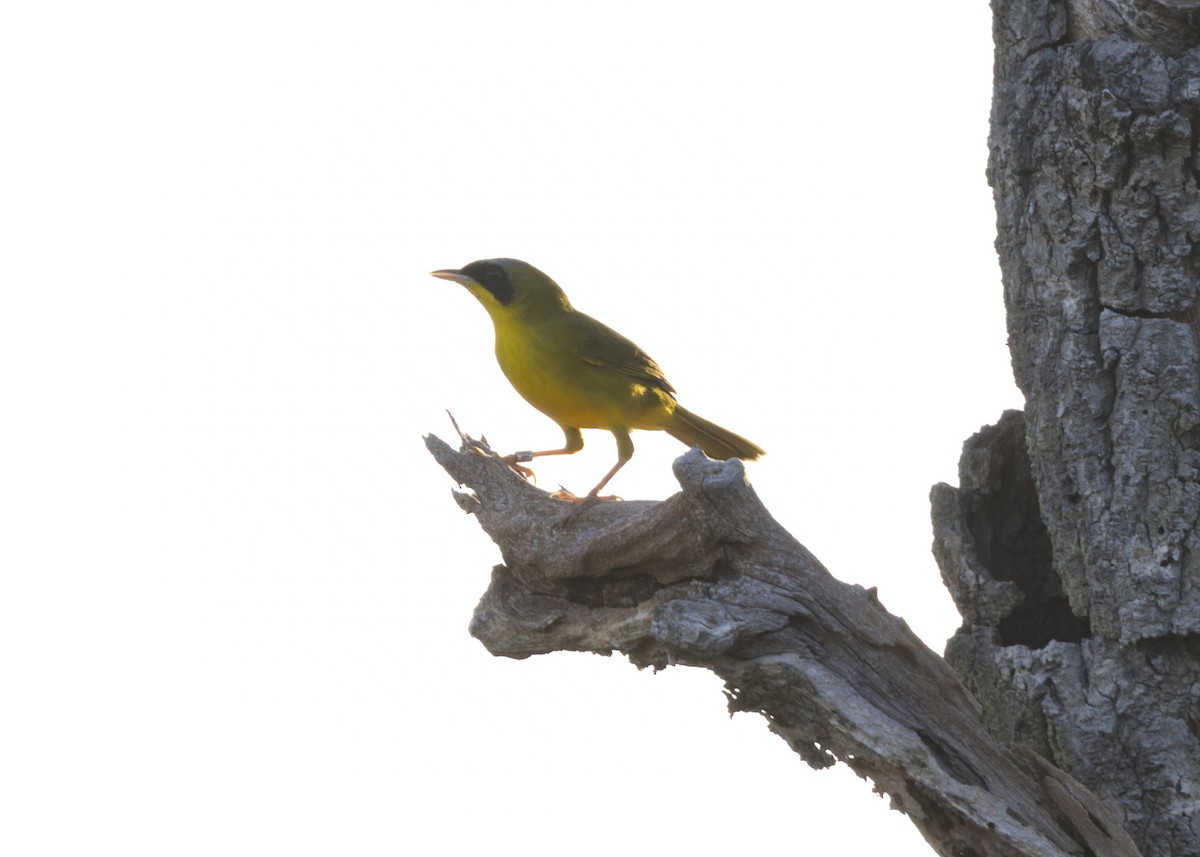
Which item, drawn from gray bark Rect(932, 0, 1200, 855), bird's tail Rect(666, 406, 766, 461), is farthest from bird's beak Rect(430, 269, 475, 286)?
gray bark Rect(932, 0, 1200, 855)

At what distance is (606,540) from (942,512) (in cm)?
120

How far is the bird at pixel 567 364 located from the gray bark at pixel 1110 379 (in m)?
2.20

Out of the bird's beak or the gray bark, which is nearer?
the gray bark

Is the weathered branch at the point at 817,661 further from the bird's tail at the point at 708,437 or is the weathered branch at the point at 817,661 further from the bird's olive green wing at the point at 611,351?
the bird's tail at the point at 708,437

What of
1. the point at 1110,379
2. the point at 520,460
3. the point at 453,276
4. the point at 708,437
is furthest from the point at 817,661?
the point at 453,276

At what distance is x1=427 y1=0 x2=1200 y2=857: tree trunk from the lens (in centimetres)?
418

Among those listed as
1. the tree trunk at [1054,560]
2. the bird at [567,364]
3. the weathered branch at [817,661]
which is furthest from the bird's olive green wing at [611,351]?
the weathered branch at [817,661]

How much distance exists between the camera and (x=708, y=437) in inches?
283

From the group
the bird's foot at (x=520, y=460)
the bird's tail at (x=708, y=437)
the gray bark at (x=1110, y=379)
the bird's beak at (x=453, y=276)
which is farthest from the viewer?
the bird's tail at (x=708, y=437)

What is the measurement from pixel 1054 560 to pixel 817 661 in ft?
3.03

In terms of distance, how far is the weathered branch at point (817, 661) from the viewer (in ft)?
13.5

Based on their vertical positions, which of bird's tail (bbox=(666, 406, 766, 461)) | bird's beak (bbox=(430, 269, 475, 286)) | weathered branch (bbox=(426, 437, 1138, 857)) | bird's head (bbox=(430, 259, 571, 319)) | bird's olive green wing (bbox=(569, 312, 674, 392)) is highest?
bird's beak (bbox=(430, 269, 475, 286))

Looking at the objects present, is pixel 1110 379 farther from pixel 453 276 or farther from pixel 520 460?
pixel 453 276

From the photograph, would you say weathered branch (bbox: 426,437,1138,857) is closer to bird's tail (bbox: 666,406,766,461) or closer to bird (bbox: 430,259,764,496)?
bird (bbox: 430,259,764,496)
